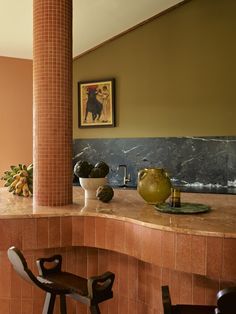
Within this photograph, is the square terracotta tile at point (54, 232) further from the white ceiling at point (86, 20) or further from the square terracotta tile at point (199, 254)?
the white ceiling at point (86, 20)

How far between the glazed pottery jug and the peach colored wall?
296 centimetres

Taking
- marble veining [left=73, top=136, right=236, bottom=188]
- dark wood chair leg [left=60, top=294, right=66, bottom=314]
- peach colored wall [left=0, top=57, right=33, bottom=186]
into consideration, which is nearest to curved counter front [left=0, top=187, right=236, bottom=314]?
dark wood chair leg [left=60, top=294, right=66, bottom=314]

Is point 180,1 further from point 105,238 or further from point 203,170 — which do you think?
point 105,238

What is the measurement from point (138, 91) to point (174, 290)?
2946 mm

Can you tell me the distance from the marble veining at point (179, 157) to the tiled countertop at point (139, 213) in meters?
1.56

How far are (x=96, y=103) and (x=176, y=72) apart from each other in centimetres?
107

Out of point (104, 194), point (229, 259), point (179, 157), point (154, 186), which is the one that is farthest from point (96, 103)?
point (229, 259)

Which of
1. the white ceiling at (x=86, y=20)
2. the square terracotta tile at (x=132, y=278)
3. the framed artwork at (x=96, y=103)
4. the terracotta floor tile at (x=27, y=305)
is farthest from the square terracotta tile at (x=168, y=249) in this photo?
the framed artwork at (x=96, y=103)

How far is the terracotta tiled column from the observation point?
2.20 meters

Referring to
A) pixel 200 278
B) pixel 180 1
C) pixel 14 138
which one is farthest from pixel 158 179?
pixel 14 138

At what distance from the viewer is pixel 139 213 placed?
186cm

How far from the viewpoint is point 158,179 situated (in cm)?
208

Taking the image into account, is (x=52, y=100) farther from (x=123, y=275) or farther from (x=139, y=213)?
(x=123, y=275)

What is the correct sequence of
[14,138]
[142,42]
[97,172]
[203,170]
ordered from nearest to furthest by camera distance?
[97,172] < [203,170] < [142,42] < [14,138]
